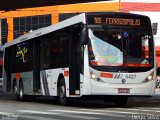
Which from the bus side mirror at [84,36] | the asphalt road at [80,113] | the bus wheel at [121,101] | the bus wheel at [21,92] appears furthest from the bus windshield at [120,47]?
the bus wheel at [21,92]

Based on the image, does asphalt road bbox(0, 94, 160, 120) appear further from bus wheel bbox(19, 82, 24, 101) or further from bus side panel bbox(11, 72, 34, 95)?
bus wheel bbox(19, 82, 24, 101)

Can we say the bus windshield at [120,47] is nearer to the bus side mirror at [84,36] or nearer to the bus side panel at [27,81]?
the bus side mirror at [84,36]

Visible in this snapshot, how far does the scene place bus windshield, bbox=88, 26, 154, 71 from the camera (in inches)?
736

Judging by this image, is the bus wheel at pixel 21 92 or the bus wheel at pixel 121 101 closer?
the bus wheel at pixel 121 101

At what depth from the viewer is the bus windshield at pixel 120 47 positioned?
736 inches

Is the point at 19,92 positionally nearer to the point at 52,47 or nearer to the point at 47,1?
the point at 52,47

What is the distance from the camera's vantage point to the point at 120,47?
743 inches

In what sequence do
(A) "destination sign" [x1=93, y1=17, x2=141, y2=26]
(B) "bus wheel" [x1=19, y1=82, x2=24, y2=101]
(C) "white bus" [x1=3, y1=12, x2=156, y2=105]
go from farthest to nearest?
(B) "bus wheel" [x1=19, y1=82, x2=24, y2=101]
(A) "destination sign" [x1=93, y1=17, x2=141, y2=26]
(C) "white bus" [x1=3, y1=12, x2=156, y2=105]

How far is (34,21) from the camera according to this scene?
2584 inches

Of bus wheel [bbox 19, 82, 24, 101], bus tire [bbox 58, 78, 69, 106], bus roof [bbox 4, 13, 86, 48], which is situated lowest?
bus wheel [bbox 19, 82, 24, 101]

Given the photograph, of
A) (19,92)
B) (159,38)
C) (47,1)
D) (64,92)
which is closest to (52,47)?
(64,92)

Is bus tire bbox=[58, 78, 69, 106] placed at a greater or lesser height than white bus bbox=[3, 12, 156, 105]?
lesser

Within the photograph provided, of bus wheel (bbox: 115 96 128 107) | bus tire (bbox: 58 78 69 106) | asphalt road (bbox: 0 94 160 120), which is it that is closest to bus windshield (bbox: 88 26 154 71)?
asphalt road (bbox: 0 94 160 120)

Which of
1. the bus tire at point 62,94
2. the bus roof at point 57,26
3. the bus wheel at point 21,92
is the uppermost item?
the bus roof at point 57,26
